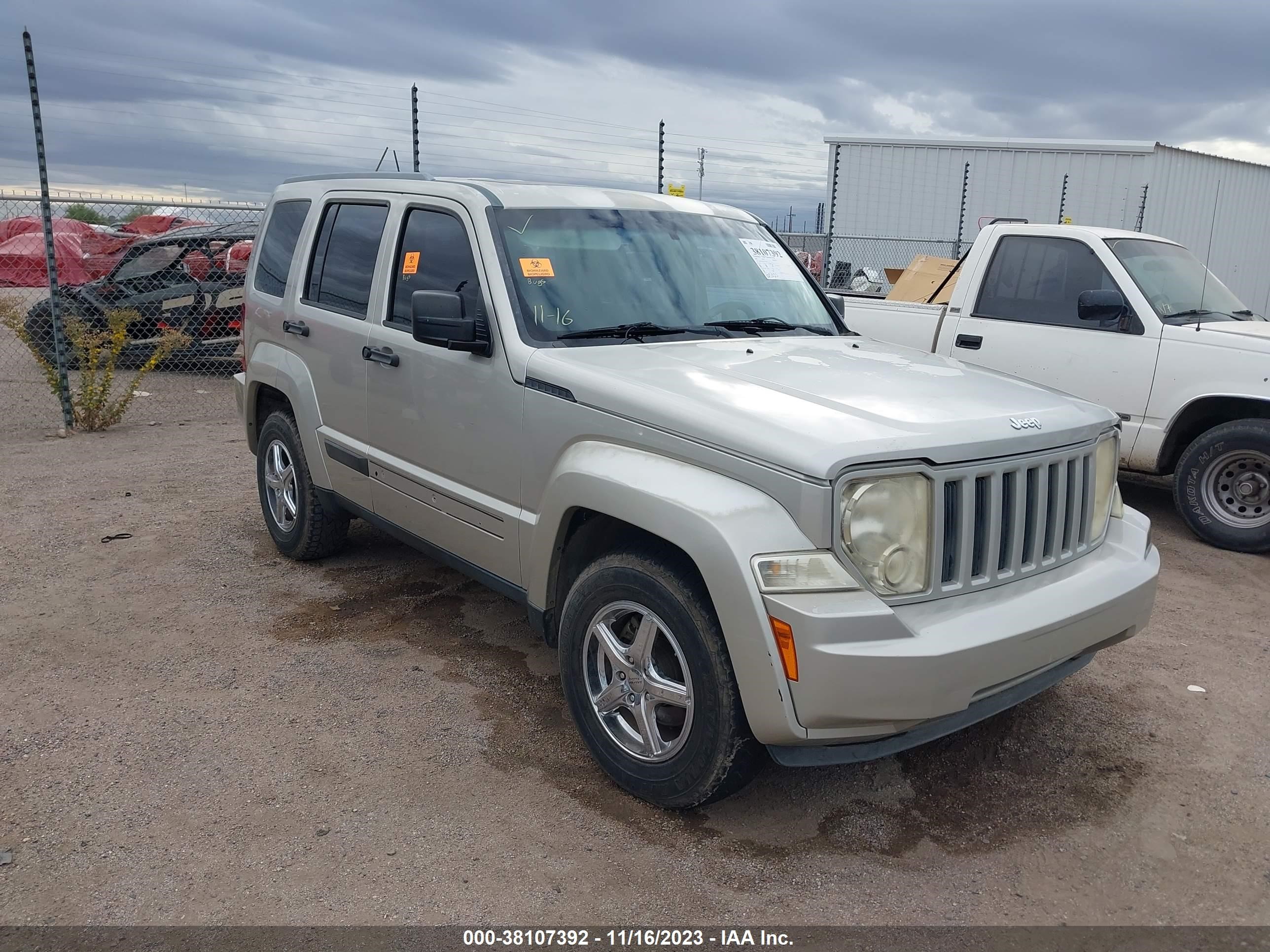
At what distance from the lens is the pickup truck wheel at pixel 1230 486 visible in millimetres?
6090

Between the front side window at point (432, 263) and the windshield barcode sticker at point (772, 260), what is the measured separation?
1311 mm

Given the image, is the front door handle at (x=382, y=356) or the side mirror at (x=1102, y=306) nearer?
the front door handle at (x=382, y=356)

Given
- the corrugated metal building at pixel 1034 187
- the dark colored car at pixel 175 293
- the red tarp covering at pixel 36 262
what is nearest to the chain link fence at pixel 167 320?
the dark colored car at pixel 175 293

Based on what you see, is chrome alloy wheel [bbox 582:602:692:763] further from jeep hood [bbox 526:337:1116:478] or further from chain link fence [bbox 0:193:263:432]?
chain link fence [bbox 0:193:263:432]

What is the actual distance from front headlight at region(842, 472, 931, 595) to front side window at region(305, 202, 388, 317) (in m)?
2.70

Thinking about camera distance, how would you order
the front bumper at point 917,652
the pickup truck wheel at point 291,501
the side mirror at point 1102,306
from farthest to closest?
the side mirror at point 1102,306, the pickup truck wheel at point 291,501, the front bumper at point 917,652

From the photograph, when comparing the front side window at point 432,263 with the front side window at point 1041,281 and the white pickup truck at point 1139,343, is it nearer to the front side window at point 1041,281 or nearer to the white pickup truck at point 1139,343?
the white pickup truck at point 1139,343

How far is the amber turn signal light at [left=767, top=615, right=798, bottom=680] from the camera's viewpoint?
8.79ft

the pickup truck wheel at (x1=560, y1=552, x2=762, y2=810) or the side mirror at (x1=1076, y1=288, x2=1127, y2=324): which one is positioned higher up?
the side mirror at (x1=1076, y1=288, x2=1127, y2=324)

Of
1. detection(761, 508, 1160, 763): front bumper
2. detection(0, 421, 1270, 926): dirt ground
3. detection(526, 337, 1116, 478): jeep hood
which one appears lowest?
detection(0, 421, 1270, 926): dirt ground

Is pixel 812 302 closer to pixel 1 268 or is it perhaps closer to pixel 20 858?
pixel 20 858

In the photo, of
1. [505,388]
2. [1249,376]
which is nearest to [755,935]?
[505,388]

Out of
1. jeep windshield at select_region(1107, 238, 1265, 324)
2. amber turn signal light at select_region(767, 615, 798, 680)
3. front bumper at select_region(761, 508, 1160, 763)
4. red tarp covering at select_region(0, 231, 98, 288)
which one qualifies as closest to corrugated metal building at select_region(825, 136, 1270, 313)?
jeep windshield at select_region(1107, 238, 1265, 324)

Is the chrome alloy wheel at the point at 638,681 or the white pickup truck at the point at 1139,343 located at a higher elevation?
the white pickup truck at the point at 1139,343
